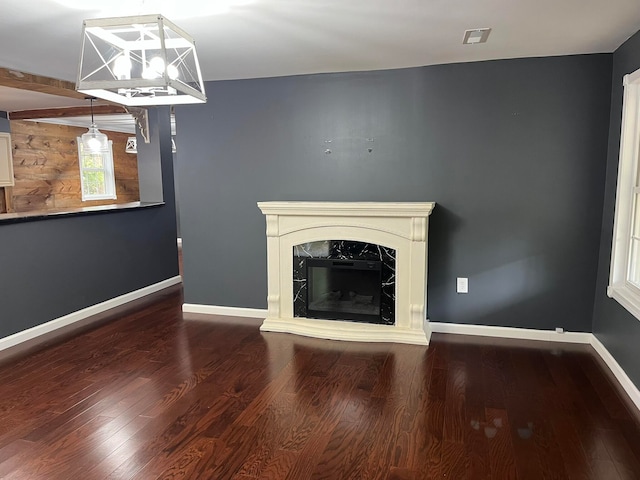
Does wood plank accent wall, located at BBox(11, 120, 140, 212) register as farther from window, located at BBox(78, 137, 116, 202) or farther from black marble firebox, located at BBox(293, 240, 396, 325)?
black marble firebox, located at BBox(293, 240, 396, 325)

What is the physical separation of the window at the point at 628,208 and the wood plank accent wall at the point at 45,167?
764cm

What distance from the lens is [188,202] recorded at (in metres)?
4.46

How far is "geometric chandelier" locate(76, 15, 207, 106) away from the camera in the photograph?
190 cm

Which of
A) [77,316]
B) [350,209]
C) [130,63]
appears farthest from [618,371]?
[77,316]

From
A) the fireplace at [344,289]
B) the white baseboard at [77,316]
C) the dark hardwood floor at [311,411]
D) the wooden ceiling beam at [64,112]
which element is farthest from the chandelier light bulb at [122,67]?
the wooden ceiling beam at [64,112]

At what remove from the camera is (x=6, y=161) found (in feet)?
22.3

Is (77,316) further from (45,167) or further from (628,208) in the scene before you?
(628,208)

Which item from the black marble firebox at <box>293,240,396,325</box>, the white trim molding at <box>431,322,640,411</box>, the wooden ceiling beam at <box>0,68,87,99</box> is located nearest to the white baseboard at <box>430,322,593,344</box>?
the white trim molding at <box>431,322,640,411</box>

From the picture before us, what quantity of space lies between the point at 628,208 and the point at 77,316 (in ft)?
14.9

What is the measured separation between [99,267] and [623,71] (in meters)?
4.68

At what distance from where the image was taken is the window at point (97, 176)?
828 cm

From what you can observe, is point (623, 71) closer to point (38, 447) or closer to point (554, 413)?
point (554, 413)

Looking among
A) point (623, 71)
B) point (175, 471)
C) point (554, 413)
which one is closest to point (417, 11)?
point (623, 71)

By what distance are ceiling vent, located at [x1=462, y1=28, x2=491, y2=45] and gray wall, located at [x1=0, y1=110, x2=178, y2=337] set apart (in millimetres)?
3634
